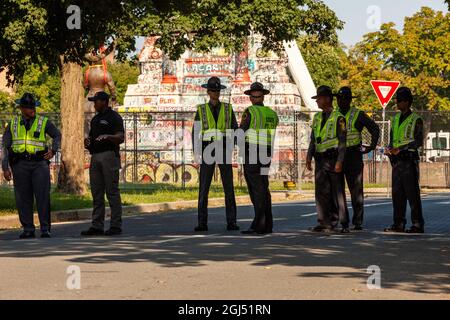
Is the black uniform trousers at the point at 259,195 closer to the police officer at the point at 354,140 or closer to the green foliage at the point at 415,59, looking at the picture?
the police officer at the point at 354,140

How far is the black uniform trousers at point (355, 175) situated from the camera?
17.1 m

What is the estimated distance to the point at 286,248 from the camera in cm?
1397

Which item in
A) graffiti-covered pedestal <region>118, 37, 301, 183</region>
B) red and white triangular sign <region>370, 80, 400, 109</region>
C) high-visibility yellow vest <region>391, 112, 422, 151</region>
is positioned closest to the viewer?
high-visibility yellow vest <region>391, 112, 422, 151</region>

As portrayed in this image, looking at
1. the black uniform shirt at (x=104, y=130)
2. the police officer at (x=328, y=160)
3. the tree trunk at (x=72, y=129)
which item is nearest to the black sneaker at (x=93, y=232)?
the black uniform shirt at (x=104, y=130)

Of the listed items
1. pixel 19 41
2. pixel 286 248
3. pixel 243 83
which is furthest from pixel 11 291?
pixel 243 83

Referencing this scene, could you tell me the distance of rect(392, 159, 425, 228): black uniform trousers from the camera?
55.5 feet

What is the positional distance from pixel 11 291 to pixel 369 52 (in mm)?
68984

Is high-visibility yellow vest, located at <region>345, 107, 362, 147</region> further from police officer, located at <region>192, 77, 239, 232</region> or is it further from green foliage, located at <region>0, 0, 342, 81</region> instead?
green foliage, located at <region>0, 0, 342, 81</region>

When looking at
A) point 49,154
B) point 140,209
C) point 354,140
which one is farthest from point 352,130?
point 140,209

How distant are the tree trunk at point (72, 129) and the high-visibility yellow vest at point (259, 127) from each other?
1372cm

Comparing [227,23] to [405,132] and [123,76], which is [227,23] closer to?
[405,132]

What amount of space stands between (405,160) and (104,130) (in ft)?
13.6

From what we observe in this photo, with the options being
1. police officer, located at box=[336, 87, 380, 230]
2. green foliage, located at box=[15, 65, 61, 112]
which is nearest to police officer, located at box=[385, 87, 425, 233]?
police officer, located at box=[336, 87, 380, 230]

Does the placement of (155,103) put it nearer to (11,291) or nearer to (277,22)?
(277,22)
